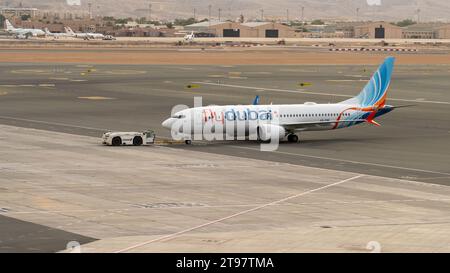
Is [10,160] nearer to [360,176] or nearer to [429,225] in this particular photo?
[360,176]

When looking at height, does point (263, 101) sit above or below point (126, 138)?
below

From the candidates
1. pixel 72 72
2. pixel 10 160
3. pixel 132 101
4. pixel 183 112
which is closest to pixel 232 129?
pixel 183 112

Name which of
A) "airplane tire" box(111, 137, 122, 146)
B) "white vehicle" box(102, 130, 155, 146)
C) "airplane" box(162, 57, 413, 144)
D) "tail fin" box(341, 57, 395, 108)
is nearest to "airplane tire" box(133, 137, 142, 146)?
"white vehicle" box(102, 130, 155, 146)

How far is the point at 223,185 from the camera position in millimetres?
69188

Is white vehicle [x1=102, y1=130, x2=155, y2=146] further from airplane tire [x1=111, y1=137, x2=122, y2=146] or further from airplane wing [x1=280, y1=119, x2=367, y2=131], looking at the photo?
airplane wing [x1=280, y1=119, x2=367, y2=131]

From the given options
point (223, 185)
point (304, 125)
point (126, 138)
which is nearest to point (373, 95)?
point (304, 125)

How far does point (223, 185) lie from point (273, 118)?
23359mm

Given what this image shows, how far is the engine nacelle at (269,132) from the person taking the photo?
9119 cm

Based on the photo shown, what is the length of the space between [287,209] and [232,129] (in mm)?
31106

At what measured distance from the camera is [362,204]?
62094mm

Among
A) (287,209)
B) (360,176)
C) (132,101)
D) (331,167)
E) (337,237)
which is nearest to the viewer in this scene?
(337,237)

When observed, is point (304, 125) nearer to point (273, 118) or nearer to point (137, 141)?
point (273, 118)

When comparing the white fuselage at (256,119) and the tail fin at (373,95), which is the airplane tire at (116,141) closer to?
the white fuselage at (256,119)

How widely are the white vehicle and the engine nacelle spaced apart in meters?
9.27
